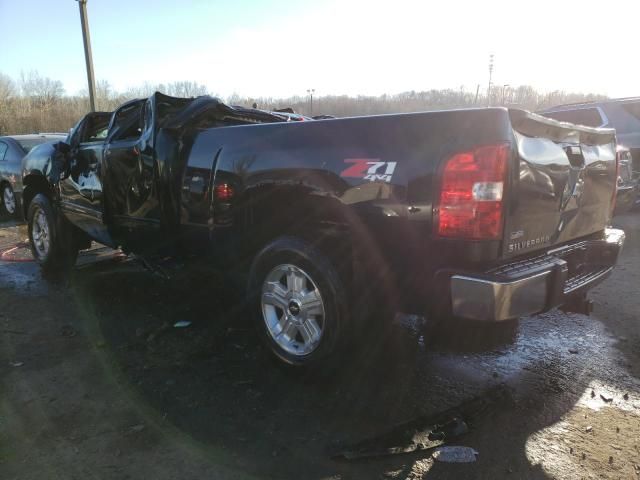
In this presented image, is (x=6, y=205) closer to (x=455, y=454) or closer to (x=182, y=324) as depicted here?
(x=182, y=324)

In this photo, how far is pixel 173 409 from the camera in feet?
9.52

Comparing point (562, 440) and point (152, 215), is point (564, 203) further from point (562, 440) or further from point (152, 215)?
point (152, 215)

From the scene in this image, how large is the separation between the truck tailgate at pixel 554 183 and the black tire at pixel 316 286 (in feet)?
3.33

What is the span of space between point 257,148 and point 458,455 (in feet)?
7.41

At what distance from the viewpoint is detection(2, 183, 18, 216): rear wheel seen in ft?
33.3

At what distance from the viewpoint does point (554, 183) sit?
2.76m

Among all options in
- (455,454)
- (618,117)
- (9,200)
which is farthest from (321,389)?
(9,200)

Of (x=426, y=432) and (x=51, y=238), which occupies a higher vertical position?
(x=51, y=238)

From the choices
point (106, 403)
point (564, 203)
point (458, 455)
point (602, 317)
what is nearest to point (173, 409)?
point (106, 403)

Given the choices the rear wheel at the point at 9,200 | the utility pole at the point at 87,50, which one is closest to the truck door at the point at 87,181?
the rear wheel at the point at 9,200

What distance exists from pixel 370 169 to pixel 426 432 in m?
1.50

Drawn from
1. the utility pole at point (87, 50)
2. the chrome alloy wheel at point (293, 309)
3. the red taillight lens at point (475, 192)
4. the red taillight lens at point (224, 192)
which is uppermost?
the utility pole at point (87, 50)

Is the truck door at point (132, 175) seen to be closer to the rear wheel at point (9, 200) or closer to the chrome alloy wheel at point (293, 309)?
the chrome alloy wheel at point (293, 309)

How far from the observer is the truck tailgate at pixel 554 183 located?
2469 mm
